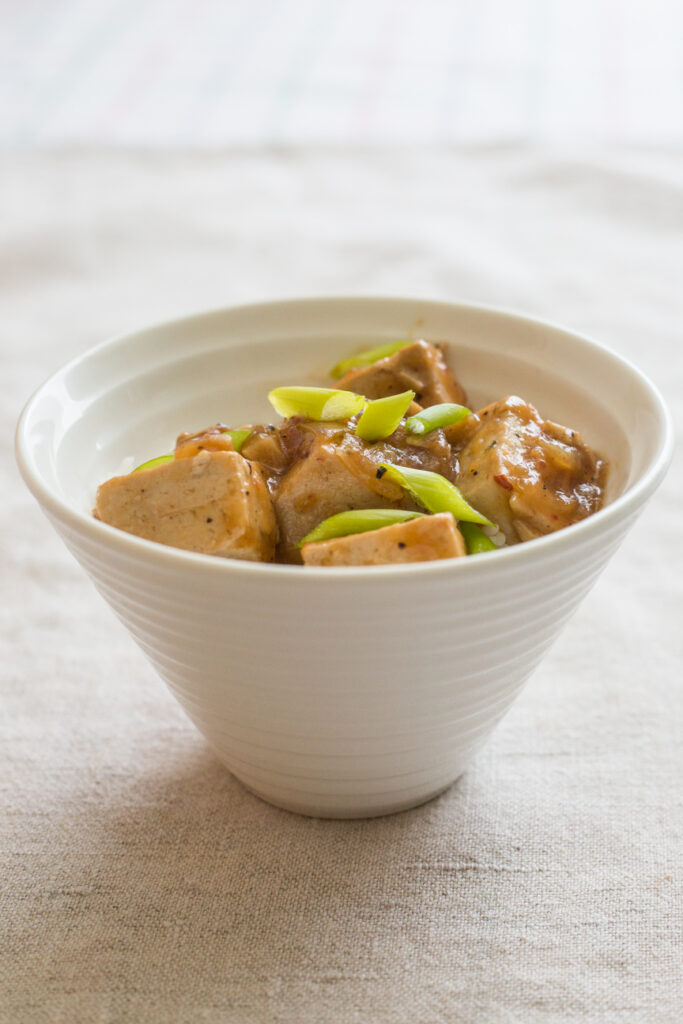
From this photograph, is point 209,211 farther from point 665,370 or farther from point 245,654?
point 245,654

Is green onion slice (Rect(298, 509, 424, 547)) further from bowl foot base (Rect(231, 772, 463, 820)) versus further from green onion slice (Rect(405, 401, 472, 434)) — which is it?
bowl foot base (Rect(231, 772, 463, 820))

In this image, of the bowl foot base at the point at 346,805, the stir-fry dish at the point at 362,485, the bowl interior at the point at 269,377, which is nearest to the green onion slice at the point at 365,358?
the bowl interior at the point at 269,377

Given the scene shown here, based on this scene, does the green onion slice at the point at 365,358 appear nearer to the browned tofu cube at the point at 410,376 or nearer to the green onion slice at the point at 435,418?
the browned tofu cube at the point at 410,376

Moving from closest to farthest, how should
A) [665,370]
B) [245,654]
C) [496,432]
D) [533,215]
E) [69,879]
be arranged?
[245,654] → [69,879] → [496,432] → [665,370] → [533,215]

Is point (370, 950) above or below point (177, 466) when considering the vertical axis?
below

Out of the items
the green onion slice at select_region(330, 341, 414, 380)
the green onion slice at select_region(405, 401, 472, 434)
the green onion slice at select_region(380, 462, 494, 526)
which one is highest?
the green onion slice at select_region(380, 462, 494, 526)

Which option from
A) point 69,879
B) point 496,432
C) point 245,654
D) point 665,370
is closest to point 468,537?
point 496,432

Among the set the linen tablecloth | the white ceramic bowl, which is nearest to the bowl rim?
the white ceramic bowl
